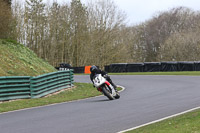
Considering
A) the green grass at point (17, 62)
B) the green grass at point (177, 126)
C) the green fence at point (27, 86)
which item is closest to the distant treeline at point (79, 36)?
the green grass at point (17, 62)

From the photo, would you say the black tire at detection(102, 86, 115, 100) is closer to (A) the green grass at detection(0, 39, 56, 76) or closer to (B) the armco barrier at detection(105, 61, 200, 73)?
(A) the green grass at detection(0, 39, 56, 76)

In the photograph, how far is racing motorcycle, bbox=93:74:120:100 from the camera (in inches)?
528

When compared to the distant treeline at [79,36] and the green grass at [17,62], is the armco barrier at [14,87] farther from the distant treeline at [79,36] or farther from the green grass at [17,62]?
the distant treeline at [79,36]

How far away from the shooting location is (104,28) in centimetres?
5778

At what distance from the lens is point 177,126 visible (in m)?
7.14

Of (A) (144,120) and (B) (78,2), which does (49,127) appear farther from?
(B) (78,2)

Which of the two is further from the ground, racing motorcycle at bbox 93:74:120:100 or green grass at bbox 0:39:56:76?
green grass at bbox 0:39:56:76

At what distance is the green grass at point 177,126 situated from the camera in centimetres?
672

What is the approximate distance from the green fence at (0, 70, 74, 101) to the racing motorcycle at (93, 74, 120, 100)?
4102 millimetres

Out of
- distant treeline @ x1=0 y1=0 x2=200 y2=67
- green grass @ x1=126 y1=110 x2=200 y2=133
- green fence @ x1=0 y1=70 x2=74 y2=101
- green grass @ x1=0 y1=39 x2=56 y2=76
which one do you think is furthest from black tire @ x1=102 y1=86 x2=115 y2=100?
distant treeline @ x1=0 y1=0 x2=200 y2=67

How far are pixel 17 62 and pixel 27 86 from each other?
601cm

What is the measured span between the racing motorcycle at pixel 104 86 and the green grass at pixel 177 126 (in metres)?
5.25

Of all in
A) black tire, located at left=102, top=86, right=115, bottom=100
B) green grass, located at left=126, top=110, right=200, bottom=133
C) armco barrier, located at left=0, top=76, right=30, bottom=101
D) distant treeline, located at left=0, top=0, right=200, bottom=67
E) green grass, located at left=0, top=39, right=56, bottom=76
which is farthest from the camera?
distant treeline, located at left=0, top=0, right=200, bottom=67

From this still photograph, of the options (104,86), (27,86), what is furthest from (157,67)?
(104,86)
